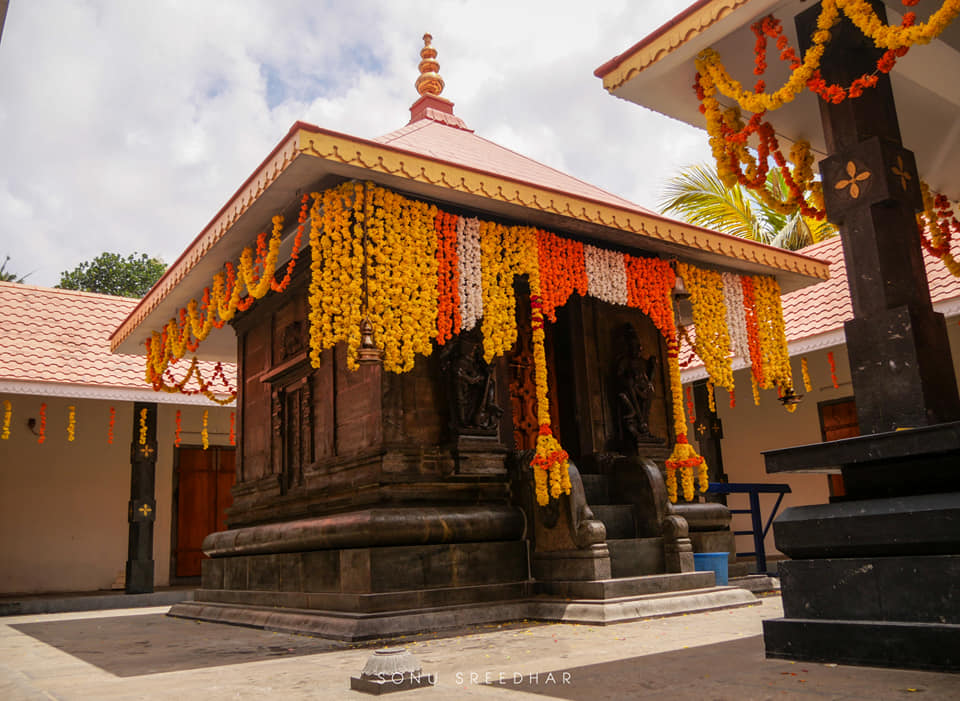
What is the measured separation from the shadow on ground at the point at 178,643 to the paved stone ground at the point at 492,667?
0.02 m

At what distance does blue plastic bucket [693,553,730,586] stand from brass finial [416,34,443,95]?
6244 mm

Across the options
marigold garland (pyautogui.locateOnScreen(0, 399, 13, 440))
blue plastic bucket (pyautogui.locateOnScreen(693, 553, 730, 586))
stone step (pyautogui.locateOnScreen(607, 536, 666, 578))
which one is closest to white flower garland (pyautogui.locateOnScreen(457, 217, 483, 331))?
stone step (pyautogui.locateOnScreen(607, 536, 666, 578))

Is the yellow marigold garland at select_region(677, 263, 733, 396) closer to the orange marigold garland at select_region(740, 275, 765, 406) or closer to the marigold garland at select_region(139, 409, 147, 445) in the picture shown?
the orange marigold garland at select_region(740, 275, 765, 406)

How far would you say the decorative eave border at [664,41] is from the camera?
457 cm

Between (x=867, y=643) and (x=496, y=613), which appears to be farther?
(x=496, y=613)

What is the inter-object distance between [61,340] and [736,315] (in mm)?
9271

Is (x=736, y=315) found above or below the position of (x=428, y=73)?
below

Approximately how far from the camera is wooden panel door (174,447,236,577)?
42.6 ft

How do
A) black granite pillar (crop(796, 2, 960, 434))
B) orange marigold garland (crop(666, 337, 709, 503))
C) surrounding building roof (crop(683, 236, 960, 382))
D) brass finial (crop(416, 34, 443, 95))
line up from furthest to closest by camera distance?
brass finial (crop(416, 34, 443, 95)) → surrounding building roof (crop(683, 236, 960, 382)) → orange marigold garland (crop(666, 337, 709, 503)) → black granite pillar (crop(796, 2, 960, 434))

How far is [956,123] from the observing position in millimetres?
6293

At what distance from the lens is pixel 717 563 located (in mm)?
7570

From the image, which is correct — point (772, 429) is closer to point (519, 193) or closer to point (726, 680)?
point (519, 193)

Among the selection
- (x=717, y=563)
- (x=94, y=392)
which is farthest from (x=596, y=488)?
(x=94, y=392)

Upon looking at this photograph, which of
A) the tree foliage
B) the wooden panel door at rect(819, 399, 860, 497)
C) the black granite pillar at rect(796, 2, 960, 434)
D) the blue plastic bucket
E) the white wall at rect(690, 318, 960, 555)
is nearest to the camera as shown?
the black granite pillar at rect(796, 2, 960, 434)
